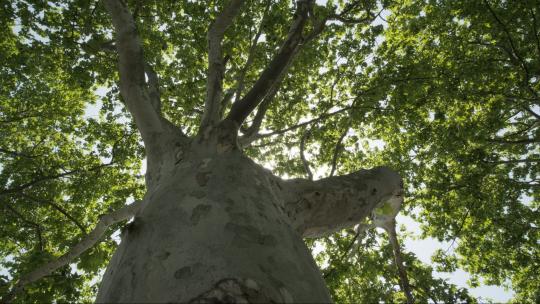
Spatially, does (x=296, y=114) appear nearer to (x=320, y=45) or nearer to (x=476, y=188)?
(x=320, y=45)

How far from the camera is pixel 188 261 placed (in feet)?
4.90

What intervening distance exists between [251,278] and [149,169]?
2.22 metres

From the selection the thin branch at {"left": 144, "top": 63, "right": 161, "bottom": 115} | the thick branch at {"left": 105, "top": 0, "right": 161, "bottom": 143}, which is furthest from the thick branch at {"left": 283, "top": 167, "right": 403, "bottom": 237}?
the thin branch at {"left": 144, "top": 63, "right": 161, "bottom": 115}

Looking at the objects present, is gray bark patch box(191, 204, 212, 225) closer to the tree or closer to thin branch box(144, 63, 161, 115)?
the tree

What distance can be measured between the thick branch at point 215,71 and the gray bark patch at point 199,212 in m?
1.47

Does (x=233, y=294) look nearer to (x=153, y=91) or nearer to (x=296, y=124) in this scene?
(x=153, y=91)

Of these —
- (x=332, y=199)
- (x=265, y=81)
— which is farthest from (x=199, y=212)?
(x=265, y=81)

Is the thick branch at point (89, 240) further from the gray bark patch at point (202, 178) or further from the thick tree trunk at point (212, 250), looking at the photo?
the thick tree trunk at point (212, 250)

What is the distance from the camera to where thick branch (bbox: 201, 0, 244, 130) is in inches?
136

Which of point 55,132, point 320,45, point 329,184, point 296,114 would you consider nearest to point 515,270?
point 296,114

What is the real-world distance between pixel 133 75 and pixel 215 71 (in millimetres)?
938

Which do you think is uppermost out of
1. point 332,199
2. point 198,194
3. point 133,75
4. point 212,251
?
point 133,75

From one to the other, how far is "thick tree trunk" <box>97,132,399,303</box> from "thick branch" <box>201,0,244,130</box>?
3.64 feet

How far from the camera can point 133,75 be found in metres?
3.69
